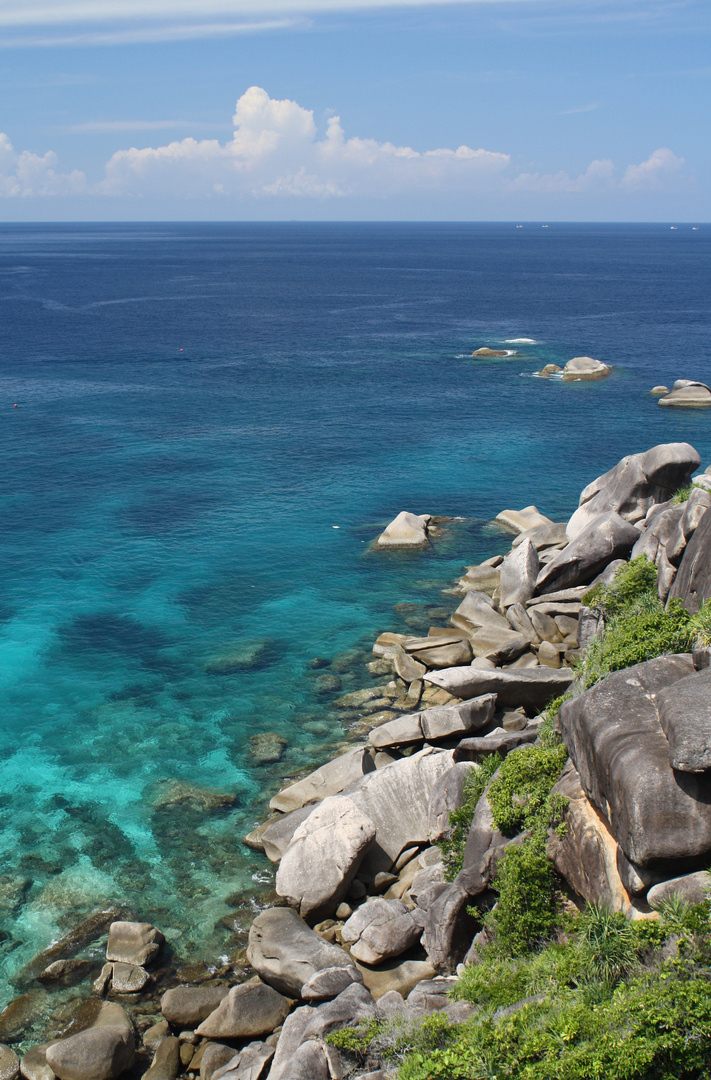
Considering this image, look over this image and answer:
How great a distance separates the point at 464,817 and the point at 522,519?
34058 mm

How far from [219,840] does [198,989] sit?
7207 mm

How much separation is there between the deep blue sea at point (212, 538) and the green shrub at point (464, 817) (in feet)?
22.5

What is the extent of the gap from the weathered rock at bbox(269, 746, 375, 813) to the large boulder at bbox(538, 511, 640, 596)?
1515cm

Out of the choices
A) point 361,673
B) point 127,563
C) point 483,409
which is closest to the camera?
point 361,673

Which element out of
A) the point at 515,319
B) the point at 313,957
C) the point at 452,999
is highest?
the point at 515,319

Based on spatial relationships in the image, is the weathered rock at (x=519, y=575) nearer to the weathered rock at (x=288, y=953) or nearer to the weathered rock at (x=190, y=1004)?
the weathered rock at (x=288, y=953)

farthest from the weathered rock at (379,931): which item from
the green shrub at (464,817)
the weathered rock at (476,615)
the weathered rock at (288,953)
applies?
the weathered rock at (476,615)

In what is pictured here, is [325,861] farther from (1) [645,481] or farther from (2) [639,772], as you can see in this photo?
(1) [645,481]

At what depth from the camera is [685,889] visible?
17234mm

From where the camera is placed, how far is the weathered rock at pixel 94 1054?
21.1 m

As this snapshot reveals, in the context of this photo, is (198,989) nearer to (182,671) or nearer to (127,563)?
(182,671)

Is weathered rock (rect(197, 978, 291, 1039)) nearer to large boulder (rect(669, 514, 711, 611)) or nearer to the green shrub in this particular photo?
the green shrub

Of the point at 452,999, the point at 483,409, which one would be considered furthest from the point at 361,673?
the point at 483,409

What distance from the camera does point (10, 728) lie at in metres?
38.0
